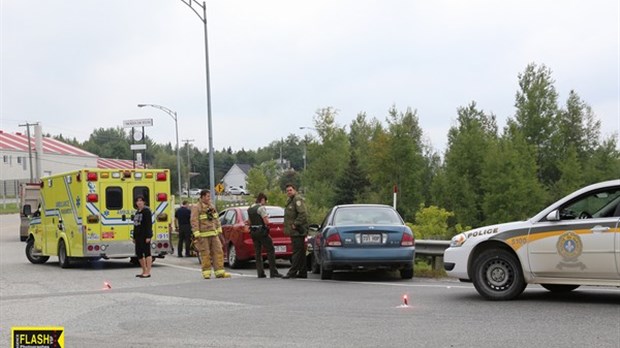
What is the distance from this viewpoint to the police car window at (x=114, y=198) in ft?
65.8

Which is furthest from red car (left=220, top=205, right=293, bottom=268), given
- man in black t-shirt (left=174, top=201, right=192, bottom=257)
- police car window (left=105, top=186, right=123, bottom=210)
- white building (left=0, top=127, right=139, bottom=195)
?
white building (left=0, top=127, right=139, bottom=195)

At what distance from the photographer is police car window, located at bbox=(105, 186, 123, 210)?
20.0 metres

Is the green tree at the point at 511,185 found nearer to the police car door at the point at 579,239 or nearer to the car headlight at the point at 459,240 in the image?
the car headlight at the point at 459,240

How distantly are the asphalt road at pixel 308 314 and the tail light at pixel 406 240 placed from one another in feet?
2.27

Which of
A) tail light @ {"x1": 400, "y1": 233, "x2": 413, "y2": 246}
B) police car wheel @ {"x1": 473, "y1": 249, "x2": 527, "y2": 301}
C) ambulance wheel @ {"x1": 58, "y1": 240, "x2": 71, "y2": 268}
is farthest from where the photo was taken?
ambulance wheel @ {"x1": 58, "y1": 240, "x2": 71, "y2": 268}

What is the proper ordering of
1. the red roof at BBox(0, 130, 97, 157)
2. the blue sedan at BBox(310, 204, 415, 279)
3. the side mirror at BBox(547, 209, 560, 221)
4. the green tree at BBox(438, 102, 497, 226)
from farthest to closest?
the red roof at BBox(0, 130, 97, 157)
the green tree at BBox(438, 102, 497, 226)
the blue sedan at BBox(310, 204, 415, 279)
the side mirror at BBox(547, 209, 560, 221)

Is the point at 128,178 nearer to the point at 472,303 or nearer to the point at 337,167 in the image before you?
the point at 472,303

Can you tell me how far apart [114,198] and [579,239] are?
1275cm

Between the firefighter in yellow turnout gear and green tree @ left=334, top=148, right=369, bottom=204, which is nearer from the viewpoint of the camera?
the firefighter in yellow turnout gear

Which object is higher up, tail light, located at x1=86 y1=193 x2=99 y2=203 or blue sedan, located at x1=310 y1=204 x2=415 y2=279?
tail light, located at x1=86 y1=193 x2=99 y2=203

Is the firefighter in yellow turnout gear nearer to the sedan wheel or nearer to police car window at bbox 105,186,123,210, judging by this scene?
the sedan wheel

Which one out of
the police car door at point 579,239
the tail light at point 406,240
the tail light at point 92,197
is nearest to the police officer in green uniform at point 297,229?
the tail light at point 406,240

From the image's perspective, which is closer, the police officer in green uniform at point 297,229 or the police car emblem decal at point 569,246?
the police car emblem decal at point 569,246

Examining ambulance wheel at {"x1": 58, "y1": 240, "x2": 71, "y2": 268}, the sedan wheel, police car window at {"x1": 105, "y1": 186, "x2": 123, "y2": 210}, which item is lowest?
the sedan wheel
